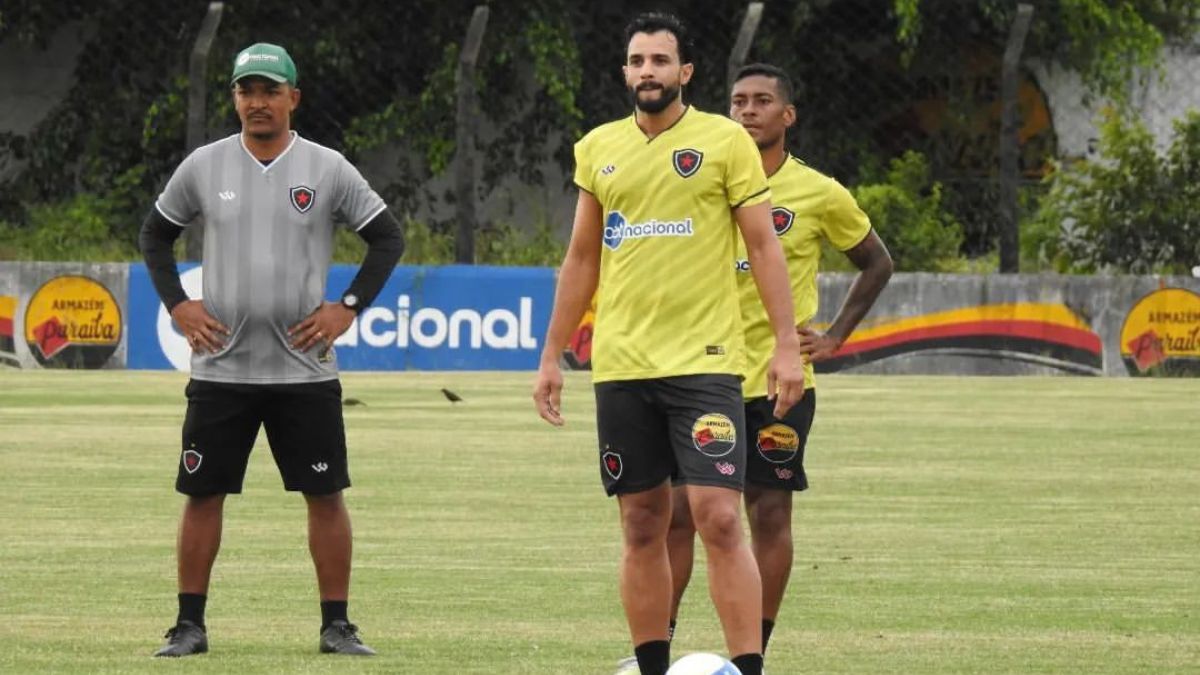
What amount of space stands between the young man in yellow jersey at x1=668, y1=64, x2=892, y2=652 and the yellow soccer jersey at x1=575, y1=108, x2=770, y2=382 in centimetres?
93

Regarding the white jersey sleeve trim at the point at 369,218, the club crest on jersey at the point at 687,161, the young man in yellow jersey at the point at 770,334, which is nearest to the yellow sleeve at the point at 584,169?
the club crest on jersey at the point at 687,161

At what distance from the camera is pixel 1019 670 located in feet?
28.3

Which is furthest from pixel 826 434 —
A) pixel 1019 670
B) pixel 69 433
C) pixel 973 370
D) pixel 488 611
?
pixel 1019 670

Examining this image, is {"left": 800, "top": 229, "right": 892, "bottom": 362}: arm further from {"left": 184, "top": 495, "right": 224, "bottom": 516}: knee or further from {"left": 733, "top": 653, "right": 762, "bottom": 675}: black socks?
{"left": 184, "top": 495, "right": 224, "bottom": 516}: knee

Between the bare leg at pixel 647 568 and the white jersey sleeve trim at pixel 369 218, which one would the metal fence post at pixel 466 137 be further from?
the bare leg at pixel 647 568

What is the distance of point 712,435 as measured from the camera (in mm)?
7820

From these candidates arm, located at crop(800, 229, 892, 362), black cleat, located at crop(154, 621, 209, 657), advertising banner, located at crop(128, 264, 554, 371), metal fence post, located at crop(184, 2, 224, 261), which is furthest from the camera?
advertising banner, located at crop(128, 264, 554, 371)

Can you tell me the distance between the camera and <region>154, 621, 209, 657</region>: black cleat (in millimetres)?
8836

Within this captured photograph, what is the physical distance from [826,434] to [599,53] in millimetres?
23291

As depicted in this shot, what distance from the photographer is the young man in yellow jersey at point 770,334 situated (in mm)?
8891

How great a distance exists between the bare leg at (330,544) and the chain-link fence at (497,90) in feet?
107

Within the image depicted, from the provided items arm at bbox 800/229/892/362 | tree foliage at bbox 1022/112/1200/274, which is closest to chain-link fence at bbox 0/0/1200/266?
tree foliage at bbox 1022/112/1200/274

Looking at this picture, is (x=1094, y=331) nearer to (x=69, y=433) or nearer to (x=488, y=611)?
(x=69, y=433)

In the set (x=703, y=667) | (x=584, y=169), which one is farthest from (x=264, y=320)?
(x=703, y=667)
